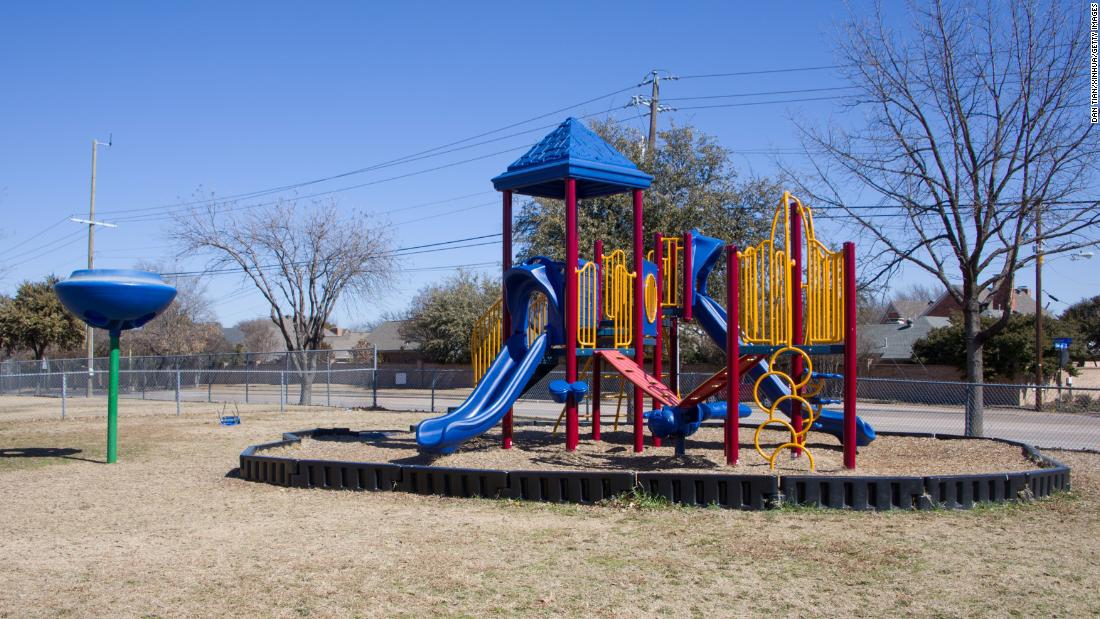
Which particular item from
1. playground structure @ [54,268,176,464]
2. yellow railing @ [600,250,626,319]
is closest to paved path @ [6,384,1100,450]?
yellow railing @ [600,250,626,319]

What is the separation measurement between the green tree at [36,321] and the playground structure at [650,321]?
45505 mm

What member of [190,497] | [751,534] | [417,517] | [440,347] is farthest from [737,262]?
[440,347]

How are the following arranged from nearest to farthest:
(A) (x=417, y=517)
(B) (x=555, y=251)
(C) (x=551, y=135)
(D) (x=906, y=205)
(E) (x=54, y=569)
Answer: (E) (x=54, y=569) → (A) (x=417, y=517) → (C) (x=551, y=135) → (D) (x=906, y=205) → (B) (x=555, y=251)

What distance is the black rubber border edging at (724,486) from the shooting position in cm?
862

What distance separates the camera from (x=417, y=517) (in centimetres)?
862

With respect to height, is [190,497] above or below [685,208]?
below

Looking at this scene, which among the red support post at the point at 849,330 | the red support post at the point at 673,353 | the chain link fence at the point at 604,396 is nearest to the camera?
the red support post at the point at 849,330

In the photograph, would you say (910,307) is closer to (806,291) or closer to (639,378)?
(639,378)

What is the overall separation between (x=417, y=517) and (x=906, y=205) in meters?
11.3

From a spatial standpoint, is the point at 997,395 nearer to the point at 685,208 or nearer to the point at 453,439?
the point at 685,208

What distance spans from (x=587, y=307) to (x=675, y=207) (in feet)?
38.4

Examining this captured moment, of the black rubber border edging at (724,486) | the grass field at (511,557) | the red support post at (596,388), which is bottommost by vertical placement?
the grass field at (511,557)

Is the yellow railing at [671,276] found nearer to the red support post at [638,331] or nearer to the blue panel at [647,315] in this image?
the blue panel at [647,315]

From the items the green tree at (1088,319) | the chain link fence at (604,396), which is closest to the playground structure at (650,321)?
the chain link fence at (604,396)
